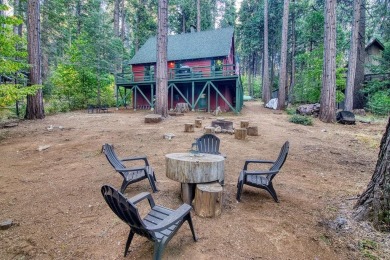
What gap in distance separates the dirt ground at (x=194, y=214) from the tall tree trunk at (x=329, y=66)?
473 centimetres

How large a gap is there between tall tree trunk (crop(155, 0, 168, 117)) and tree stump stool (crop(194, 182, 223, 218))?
9.87m

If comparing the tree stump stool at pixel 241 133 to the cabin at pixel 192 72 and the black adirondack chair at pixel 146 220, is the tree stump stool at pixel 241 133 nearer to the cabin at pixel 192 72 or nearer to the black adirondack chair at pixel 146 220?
the black adirondack chair at pixel 146 220

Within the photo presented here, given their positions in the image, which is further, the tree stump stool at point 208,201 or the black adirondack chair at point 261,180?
the black adirondack chair at point 261,180

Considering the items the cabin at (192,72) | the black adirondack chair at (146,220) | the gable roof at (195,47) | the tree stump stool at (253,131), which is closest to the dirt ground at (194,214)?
the black adirondack chair at (146,220)

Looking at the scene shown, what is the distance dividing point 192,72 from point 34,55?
10930mm

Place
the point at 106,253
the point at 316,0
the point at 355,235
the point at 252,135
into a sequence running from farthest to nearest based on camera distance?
the point at 316,0, the point at 252,135, the point at 355,235, the point at 106,253

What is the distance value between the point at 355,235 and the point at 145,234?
254 cm

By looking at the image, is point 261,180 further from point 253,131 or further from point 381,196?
point 253,131

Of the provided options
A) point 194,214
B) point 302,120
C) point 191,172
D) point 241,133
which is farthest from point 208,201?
point 302,120

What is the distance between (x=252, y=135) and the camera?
8.88 meters

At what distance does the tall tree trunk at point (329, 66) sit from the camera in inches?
450

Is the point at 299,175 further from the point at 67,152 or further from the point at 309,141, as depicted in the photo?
the point at 67,152

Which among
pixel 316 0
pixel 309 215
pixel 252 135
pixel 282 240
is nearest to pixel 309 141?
pixel 252 135

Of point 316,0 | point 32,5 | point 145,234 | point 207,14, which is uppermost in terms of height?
point 207,14
